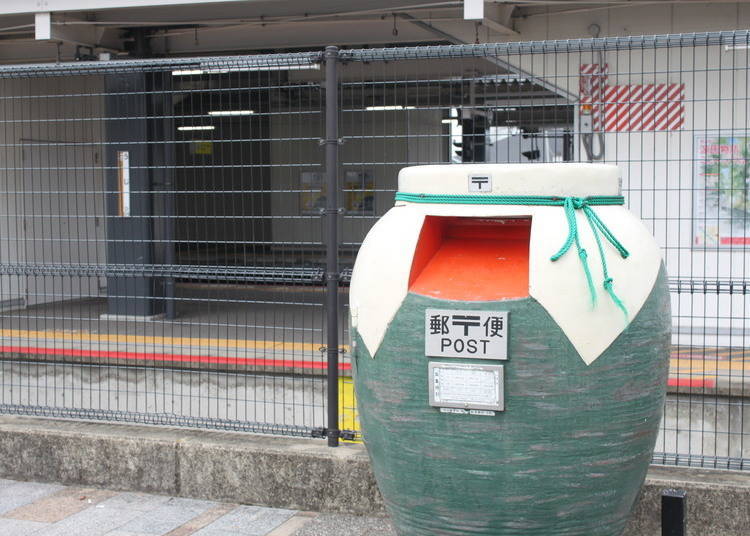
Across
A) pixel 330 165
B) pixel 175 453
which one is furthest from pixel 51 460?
pixel 330 165

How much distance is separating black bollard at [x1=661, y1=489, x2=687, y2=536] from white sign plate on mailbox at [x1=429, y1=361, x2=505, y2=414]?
82cm

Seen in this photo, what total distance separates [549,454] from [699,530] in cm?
160

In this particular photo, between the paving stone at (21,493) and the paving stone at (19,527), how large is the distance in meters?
0.20

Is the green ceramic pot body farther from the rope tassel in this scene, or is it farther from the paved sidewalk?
the paved sidewalk

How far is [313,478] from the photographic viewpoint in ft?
15.8

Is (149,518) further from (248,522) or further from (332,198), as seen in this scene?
(332,198)

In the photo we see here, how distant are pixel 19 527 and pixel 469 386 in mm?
2901

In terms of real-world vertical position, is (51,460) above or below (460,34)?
below

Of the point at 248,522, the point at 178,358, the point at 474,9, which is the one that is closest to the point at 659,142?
the point at 474,9

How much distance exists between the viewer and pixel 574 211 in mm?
3121

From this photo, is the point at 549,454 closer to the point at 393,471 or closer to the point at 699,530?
the point at 393,471

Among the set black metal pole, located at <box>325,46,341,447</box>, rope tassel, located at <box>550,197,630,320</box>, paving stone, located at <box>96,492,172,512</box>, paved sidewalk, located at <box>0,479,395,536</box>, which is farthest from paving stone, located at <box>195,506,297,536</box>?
rope tassel, located at <box>550,197,630,320</box>

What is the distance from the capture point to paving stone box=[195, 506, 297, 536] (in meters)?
4.56

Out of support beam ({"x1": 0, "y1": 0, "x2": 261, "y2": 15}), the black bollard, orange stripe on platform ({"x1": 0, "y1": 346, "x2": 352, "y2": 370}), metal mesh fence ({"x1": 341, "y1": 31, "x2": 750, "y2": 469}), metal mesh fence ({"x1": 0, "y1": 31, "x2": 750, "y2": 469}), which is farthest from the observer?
support beam ({"x1": 0, "y1": 0, "x2": 261, "y2": 15})
